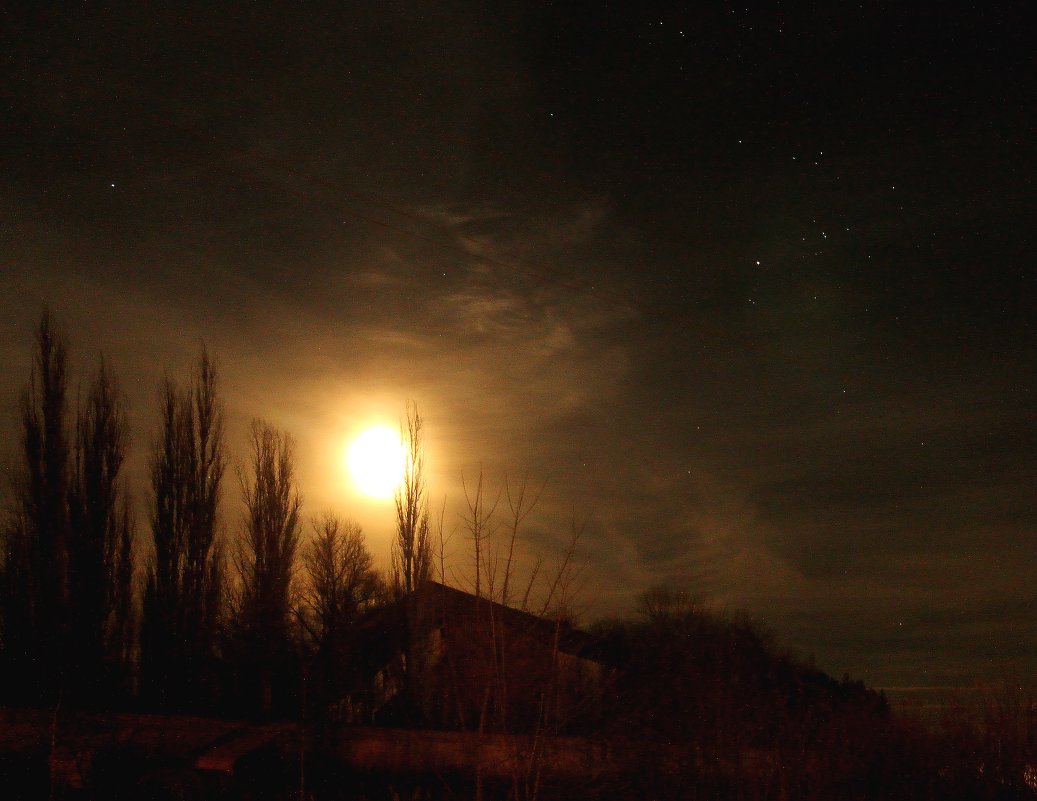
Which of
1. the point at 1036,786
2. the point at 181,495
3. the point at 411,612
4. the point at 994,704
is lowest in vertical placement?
the point at 1036,786

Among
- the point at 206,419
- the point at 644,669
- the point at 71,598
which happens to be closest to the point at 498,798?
the point at 644,669

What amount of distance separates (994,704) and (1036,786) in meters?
1.44

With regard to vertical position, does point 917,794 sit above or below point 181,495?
below

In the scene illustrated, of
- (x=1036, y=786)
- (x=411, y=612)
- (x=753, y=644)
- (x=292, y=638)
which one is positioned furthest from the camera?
(x=292, y=638)

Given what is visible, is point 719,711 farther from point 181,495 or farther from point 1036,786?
point 181,495

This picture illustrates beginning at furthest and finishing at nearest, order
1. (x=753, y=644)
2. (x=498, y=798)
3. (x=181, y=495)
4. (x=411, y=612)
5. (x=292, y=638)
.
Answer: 1. (x=181, y=495)
2. (x=292, y=638)
3. (x=411, y=612)
4. (x=753, y=644)
5. (x=498, y=798)

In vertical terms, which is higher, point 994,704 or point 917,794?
point 994,704

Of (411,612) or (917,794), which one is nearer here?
(917,794)

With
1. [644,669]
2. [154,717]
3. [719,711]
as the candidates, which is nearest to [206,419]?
[154,717]

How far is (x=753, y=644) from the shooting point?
1655 centimetres

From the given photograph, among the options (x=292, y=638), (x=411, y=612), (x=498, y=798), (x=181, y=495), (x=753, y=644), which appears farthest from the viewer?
(x=181, y=495)

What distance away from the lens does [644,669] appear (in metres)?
15.0

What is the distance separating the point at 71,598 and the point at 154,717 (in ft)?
24.8

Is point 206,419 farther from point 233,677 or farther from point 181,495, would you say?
point 233,677
